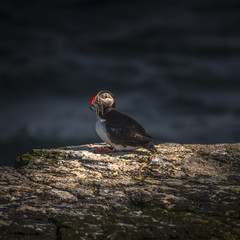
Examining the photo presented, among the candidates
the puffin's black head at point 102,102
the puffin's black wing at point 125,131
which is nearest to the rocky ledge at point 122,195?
the puffin's black wing at point 125,131

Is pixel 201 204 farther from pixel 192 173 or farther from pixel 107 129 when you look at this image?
pixel 107 129

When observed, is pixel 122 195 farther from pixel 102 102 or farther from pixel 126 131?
pixel 102 102

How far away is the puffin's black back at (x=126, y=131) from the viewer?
19.6ft

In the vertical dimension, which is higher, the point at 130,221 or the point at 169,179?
the point at 169,179

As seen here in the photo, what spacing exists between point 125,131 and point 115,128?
207 millimetres

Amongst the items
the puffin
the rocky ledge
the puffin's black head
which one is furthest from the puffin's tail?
the puffin's black head

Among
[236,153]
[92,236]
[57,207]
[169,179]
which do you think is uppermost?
[236,153]

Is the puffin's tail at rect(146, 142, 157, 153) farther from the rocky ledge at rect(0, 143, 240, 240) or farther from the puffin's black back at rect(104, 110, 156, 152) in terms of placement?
the rocky ledge at rect(0, 143, 240, 240)

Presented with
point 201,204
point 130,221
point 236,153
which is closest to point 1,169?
point 130,221

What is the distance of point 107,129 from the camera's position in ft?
20.5

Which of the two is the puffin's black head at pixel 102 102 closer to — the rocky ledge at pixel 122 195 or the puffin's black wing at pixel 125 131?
the puffin's black wing at pixel 125 131

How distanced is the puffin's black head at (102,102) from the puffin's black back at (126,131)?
0.59 ft

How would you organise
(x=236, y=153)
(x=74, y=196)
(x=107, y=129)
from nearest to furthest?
(x=74, y=196)
(x=236, y=153)
(x=107, y=129)

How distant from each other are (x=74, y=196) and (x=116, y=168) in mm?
1369
